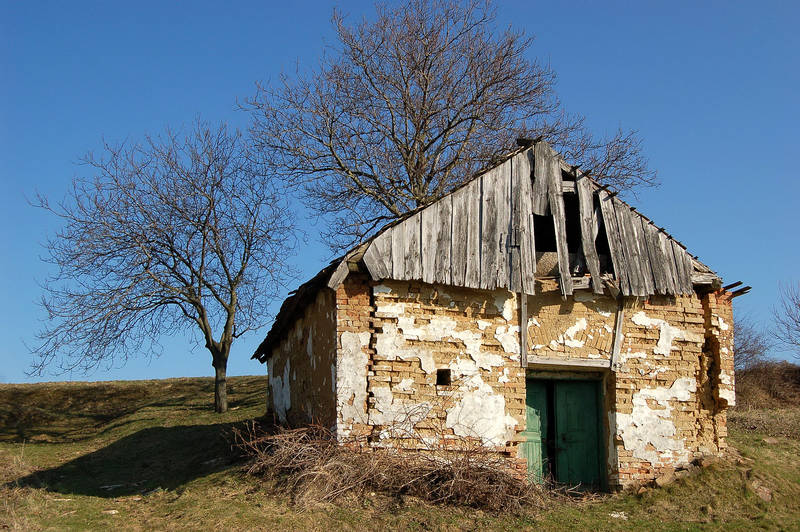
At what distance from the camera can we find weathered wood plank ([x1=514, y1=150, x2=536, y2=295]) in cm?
1149

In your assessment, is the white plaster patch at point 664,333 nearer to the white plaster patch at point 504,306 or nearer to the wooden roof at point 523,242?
the wooden roof at point 523,242

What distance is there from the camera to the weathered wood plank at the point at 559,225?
1170 cm

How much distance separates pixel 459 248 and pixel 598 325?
8.40ft

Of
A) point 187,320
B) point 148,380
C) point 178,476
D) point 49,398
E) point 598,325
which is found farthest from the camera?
point 148,380

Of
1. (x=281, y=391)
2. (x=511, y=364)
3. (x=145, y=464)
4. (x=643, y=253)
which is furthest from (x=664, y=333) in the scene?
(x=145, y=464)

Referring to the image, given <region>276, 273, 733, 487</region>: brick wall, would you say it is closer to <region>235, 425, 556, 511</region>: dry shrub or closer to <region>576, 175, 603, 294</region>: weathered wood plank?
<region>235, 425, 556, 511</region>: dry shrub

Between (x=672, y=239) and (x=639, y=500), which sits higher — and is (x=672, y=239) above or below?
above

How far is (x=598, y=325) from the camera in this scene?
11828 mm

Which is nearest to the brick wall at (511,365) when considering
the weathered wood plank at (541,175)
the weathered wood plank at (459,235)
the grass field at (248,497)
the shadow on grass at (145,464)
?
the weathered wood plank at (459,235)

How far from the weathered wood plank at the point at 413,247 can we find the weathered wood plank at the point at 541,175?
2.06m

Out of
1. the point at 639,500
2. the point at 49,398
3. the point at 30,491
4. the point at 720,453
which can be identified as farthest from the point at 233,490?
the point at 49,398

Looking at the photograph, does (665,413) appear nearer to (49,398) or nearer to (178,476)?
(178,476)

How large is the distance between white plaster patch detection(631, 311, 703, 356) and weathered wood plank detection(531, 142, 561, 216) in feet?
7.48

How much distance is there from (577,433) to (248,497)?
17.5ft
